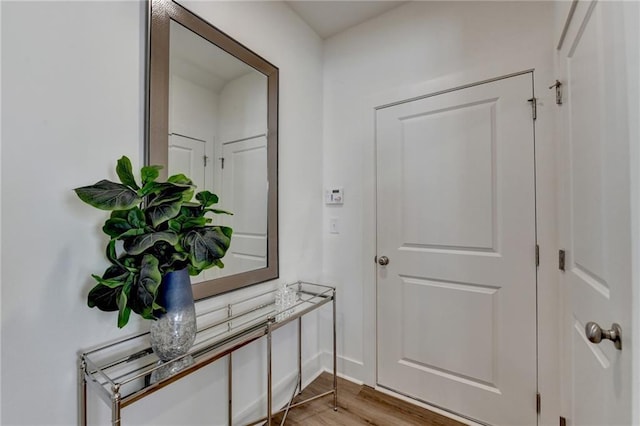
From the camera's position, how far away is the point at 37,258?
0.84 meters

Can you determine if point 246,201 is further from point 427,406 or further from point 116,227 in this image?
point 427,406

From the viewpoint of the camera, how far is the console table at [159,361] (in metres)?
0.83

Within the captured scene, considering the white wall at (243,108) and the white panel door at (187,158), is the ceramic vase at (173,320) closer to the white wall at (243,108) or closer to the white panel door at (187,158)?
the white panel door at (187,158)

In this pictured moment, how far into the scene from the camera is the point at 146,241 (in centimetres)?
82

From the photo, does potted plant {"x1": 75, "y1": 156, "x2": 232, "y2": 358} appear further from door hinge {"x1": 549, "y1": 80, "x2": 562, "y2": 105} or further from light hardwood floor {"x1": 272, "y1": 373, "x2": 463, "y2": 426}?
door hinge {"x1": 549, "y1": 80, "x2": 562, "y2": 105}

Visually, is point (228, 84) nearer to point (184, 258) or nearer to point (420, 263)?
point (184, 258)

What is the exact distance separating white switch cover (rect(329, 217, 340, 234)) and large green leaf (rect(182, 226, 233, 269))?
1.25m

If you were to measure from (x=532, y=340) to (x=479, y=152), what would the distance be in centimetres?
106

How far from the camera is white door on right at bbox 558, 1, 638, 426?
695 mm

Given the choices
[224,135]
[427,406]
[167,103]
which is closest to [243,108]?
[224,135]

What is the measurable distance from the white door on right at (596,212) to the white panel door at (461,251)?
210mm

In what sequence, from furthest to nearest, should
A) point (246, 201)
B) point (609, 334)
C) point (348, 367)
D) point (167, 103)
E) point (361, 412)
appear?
point (348, 367), point (361, 412), point (246, 201), point (167, 103), point (609, 334)

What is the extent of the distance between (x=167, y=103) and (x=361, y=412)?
2.00 m

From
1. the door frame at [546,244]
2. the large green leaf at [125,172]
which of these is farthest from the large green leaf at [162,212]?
the door frame at [546,244]
